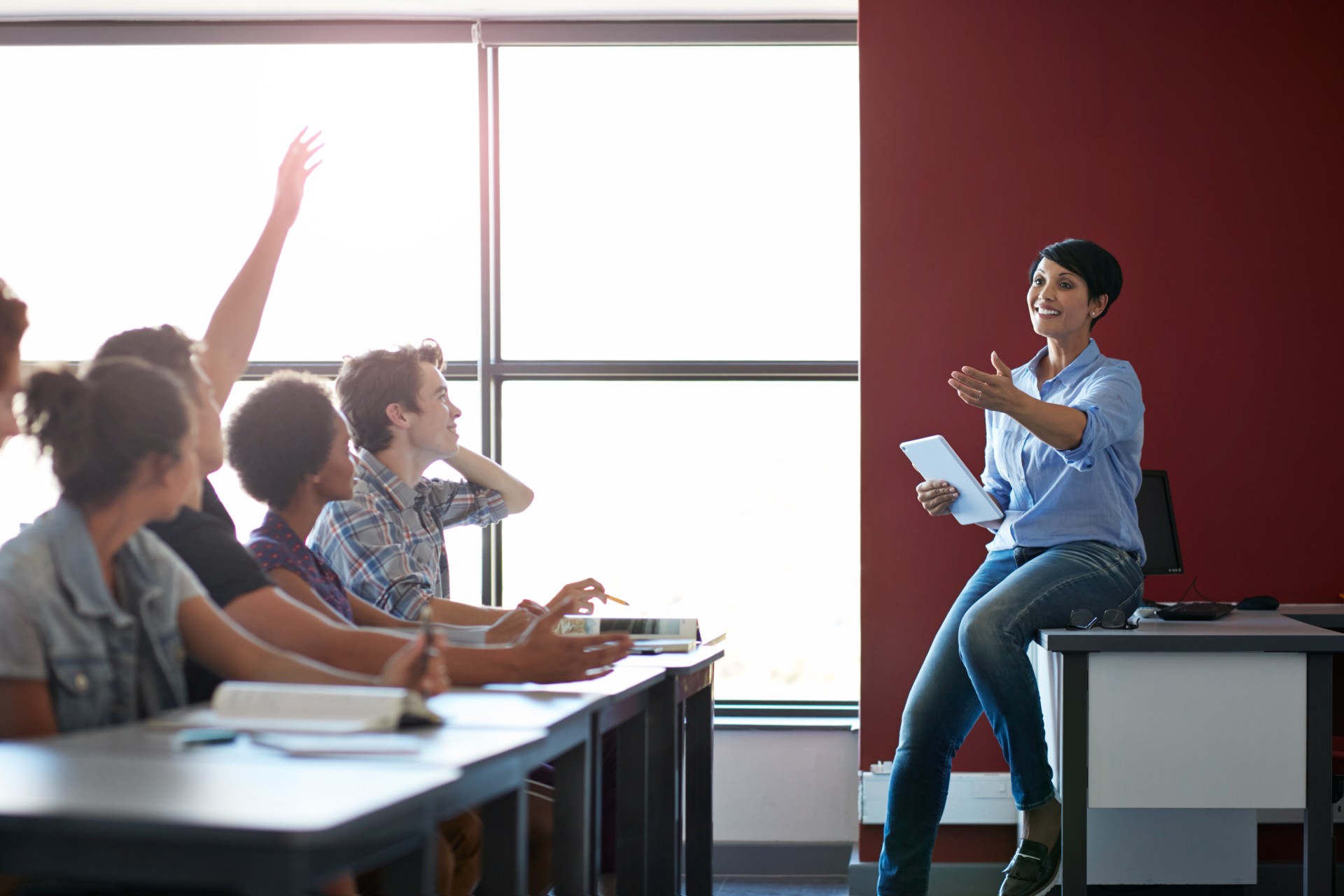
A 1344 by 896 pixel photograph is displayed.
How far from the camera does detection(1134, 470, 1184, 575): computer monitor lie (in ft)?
10.3

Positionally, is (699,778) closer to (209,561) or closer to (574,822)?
(574,822)

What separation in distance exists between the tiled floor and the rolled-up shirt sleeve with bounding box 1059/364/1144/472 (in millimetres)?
1605

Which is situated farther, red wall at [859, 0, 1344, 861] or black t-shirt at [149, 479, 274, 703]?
red wall at [859, 0, 1344, 861]

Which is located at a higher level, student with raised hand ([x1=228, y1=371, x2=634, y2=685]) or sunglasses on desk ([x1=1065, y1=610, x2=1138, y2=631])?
student with raised hand ([x1=228, y1=371, x2=634, y2=685])

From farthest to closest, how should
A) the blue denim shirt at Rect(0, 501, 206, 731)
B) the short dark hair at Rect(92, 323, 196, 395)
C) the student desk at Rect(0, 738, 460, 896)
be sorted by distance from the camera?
the short dark hair at Rect(92, 323, 196, 395), the blue denim shirt at Rect(0, 501, 206, 731), the student desk at Rect(0, 738, 460, 896)

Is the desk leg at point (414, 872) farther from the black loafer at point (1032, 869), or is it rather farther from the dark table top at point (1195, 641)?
the black loafer at point (1032, 869)

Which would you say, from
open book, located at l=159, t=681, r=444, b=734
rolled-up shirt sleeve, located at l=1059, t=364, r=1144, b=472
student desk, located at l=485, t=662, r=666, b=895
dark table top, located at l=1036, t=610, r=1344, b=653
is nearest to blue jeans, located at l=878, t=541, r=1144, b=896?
dark table top, located at l=1036, t=610, r=1344, b=653

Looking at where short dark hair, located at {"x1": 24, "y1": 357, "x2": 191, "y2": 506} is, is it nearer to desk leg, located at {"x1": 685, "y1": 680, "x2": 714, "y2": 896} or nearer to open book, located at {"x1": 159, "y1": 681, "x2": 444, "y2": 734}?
open book, located at {"x1": 159, "y1": 681, "x2": 444, "y2": 734}

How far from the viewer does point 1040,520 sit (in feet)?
8.93

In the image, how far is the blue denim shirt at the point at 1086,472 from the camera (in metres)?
2.60

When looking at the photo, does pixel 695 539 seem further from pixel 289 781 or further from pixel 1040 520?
pixel 289 781

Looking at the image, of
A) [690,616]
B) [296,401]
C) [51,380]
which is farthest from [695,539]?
[51,380]

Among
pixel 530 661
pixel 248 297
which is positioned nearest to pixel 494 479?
pixel 248 297

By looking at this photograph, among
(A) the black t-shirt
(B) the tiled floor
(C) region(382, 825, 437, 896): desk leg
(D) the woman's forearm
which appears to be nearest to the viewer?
(C) region(382, 825, 437, 896): desk leg
